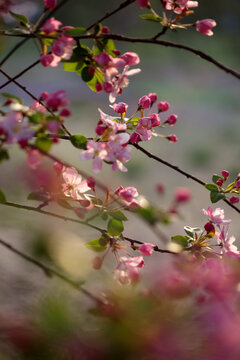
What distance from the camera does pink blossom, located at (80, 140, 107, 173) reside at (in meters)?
0.63

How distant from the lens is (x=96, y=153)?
0.64 meters

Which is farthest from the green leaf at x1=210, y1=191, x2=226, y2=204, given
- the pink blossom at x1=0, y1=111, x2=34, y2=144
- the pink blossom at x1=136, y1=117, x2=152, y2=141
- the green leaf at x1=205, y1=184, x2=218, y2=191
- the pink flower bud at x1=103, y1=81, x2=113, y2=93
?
the pink blossom at x1=0, y1=111, x2=34, y2=144

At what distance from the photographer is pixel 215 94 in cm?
588

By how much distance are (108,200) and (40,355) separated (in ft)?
1.07

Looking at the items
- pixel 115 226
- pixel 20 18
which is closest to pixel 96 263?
pixel 115 226

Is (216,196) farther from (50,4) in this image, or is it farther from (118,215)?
(50,4)

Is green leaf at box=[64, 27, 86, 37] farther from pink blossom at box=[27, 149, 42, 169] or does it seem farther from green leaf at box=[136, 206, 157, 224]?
green leaf at box=[136, 206, 157, 224]

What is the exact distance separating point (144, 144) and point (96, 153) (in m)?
3.25

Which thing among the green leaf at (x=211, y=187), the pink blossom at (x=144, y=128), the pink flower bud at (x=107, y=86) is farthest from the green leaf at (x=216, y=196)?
the pink flower bud at (x=107, y=86)

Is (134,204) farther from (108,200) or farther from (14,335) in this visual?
(14,335)

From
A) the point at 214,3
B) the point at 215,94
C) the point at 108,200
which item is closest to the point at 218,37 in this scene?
the point at 214,3

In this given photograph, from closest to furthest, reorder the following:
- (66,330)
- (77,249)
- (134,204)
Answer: (66,330), (77,249), (134,204)

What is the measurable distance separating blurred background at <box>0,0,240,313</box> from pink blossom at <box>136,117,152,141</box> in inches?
5.0

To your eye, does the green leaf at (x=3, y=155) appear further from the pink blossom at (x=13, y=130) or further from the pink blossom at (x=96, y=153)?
the pink blossom at (x=96, y=153)
